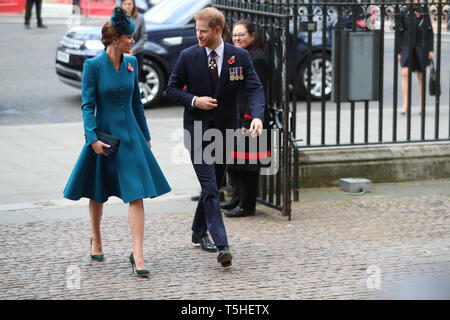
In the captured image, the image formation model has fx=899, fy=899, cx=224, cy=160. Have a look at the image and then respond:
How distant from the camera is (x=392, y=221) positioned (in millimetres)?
7453

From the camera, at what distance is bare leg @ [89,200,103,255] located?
615 centimetres

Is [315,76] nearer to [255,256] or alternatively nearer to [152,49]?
[152,49]

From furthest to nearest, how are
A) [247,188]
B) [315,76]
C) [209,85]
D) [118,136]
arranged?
[315,76]
[247,188]
[209,85]
[118,136]

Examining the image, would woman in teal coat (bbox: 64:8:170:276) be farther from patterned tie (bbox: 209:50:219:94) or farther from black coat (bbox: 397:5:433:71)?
black coat (bbox: 397:5:433:71)

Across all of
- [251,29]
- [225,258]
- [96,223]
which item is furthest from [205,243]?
[251,29]

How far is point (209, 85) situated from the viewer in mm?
6277

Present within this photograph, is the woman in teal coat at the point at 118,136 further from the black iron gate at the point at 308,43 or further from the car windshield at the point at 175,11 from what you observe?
the car windshield at the point at 175,11

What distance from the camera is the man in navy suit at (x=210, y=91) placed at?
6141 mm

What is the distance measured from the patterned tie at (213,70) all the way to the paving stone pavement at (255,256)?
122 centimetres

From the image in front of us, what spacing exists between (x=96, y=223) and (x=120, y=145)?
667 mm

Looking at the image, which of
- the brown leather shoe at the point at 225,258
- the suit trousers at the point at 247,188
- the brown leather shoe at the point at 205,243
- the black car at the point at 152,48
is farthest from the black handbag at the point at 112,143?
the black car at the point at 152,48

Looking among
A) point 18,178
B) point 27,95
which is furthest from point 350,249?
point 27,95
